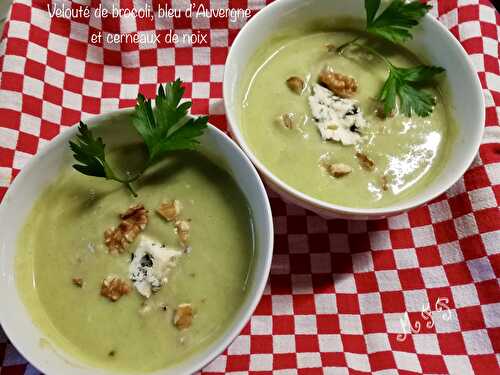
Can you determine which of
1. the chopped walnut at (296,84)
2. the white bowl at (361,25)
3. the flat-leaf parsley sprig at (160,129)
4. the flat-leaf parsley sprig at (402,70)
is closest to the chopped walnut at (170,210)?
the flat-leaf parsley sprig at (160,129)

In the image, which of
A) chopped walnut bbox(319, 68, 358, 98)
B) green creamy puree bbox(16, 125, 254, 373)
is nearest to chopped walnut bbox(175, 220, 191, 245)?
green creamy puree bbox(16, 125, 254, 373)

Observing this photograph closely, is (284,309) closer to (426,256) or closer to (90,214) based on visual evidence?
(426,256)

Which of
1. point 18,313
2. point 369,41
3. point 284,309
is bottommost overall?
point 284,309

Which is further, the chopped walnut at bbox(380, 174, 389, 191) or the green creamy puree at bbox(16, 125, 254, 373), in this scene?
the chopped walnut at bbox(380, 174, 389, 191)

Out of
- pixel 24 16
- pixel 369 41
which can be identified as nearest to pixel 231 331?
pixel 369 41

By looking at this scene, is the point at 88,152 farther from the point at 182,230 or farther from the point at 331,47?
the point at 331,47

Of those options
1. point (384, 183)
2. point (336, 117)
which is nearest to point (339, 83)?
point (336, 117)

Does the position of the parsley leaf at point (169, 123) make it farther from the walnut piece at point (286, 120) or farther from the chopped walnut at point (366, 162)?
the chopped walnut at point (366, 162)

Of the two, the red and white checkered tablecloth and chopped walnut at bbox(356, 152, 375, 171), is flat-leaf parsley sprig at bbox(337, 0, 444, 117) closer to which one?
chopped walnut at bbox(356, 152, 375, 171)
